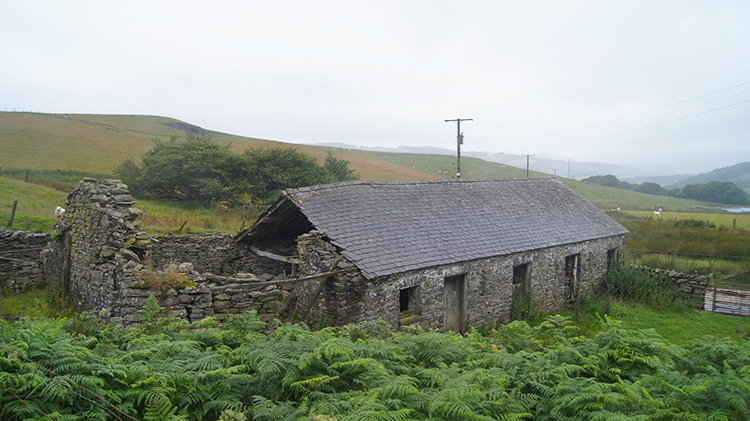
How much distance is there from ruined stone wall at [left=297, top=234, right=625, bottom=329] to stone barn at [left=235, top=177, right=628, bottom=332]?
3cm

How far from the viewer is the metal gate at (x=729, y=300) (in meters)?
Answer: 14.4

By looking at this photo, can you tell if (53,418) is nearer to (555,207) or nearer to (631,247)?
(555,207)

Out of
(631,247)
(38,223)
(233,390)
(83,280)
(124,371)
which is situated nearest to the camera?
(124,371)

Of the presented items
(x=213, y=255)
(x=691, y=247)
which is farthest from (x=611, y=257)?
(x=213, y=255)

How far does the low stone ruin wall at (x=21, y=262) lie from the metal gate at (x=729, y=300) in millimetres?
25329

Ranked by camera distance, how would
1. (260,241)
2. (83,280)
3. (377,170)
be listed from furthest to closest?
(377,170)
(260,241)
(83,280)

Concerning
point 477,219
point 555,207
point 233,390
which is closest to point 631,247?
point 555,207

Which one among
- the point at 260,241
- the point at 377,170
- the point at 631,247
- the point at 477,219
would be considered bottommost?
the point at 631,247

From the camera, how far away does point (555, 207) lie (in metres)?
17.2

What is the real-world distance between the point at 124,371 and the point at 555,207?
1772 centimetres

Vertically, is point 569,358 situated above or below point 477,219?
below

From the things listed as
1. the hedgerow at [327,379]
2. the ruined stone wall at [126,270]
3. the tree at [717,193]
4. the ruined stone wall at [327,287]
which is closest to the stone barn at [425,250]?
the ruined stone wall at [327,287]

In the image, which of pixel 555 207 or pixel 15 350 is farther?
pixel 555 207

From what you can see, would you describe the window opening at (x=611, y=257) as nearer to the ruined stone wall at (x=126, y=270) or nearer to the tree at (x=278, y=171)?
the ruined stone wall at (x=126, y=270)
